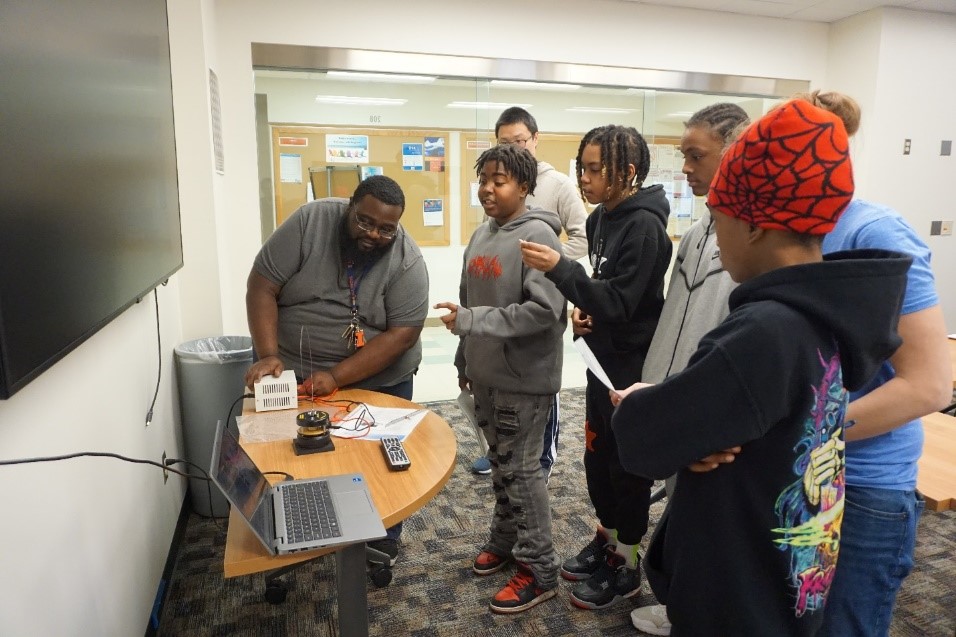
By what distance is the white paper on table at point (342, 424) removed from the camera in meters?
1.67

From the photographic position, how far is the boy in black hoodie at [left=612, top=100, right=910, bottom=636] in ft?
2.53

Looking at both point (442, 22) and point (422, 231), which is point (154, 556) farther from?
point (442, 22)

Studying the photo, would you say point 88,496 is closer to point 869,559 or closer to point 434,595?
point 434,595

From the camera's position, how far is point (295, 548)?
1.11 m

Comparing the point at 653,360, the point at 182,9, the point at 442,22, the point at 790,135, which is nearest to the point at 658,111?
the point at 442,22

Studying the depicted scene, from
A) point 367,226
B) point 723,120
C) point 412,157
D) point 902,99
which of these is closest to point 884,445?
point 723,120

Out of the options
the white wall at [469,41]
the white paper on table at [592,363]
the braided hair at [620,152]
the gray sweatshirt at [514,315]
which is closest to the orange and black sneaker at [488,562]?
the gray sweatshirt at [514,315]

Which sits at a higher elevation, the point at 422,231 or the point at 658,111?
the point at 658,111

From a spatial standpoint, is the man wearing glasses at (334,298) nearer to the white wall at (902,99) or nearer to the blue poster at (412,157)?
the blue poster at (412,157)

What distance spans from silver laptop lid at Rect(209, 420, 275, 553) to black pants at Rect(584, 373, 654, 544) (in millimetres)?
1074

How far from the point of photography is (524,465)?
1.96m

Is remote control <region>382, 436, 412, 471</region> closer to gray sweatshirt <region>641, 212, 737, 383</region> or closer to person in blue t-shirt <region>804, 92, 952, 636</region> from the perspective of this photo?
gray sweatshirt <region>641, 212, 737, 383</region>

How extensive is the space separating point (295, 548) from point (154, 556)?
1180 millimetres

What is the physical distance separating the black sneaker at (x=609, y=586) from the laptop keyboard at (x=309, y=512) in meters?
1.12
